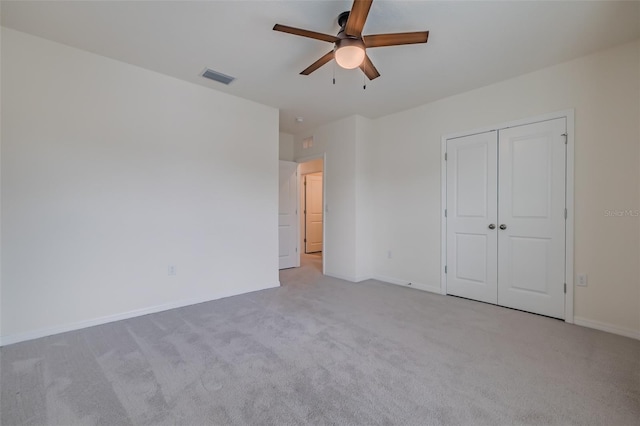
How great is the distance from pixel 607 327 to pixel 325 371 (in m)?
2.74

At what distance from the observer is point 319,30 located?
245 cm

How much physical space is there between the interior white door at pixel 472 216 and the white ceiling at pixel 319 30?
82 centimetres

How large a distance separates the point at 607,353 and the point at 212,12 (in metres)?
4.10

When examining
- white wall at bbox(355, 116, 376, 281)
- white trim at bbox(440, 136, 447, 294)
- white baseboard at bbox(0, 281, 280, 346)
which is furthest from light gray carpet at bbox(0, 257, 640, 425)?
white wall at bbox(355, 116, 376, 281)

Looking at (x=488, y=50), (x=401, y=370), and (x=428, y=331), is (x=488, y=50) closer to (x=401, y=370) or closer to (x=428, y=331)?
(x=428, y=331)

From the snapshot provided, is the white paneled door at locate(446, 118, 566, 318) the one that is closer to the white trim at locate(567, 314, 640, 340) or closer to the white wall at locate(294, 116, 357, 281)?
the white trim at locate(567, 314, 640, 340)

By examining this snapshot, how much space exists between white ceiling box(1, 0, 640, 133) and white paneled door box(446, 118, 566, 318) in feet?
2.60

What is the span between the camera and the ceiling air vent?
3.19 metres

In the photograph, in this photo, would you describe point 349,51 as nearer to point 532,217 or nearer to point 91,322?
point 532,217

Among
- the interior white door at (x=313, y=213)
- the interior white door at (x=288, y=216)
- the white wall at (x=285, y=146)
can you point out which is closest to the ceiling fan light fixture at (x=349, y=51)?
the interior white door at (x=288, y=216)

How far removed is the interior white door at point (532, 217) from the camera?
Result: 2990 mm

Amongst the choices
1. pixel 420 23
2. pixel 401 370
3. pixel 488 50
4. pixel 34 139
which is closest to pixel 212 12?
pixel 420 23

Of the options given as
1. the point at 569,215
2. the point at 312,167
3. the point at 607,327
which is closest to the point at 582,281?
the point at 607,327

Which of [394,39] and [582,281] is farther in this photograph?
[582,281]
